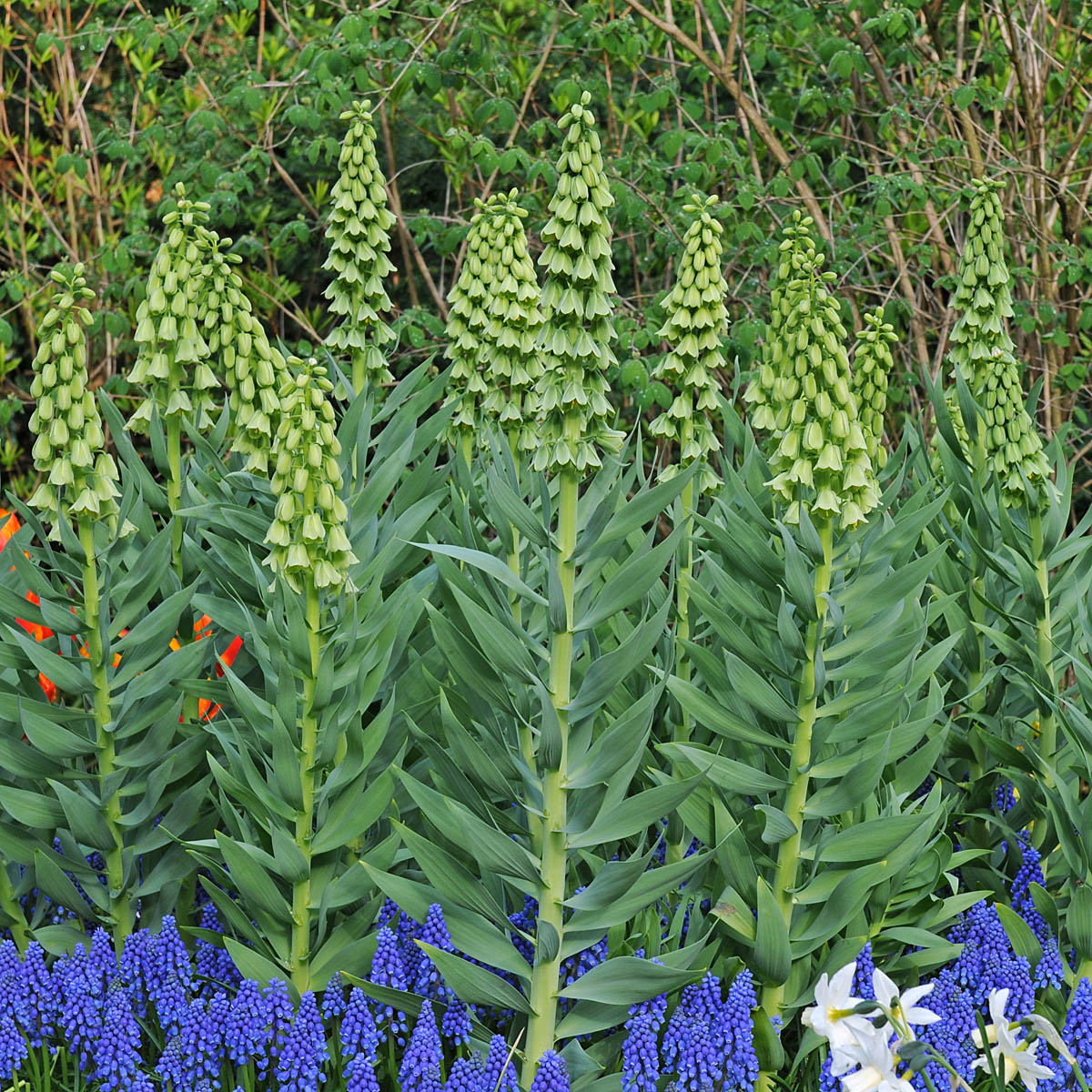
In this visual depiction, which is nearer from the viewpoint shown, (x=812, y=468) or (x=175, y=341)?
(x=812, y=468)

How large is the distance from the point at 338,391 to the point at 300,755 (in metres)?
0.89

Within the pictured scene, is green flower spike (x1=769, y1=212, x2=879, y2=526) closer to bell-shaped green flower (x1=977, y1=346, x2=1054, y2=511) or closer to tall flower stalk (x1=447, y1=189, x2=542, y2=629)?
tall flower stalk (x1=447, y1=189, x2=542, y2=629)

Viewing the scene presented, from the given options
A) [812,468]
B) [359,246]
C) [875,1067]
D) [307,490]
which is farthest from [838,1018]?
[359,246]

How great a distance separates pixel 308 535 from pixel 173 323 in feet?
2.48

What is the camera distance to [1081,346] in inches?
219

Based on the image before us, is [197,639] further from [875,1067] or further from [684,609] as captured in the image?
[875,1067]

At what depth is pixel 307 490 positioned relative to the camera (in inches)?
85.2

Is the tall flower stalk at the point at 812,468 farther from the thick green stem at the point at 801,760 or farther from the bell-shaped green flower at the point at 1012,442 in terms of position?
the bell-shaped green flower at the point at 1012,442

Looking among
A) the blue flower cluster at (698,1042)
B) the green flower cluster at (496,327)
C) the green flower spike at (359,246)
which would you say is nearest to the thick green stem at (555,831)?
the blue flower cluster at (698,1042)

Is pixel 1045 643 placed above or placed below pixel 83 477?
below

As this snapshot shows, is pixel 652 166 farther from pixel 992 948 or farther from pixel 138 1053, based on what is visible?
pixel 138 1053

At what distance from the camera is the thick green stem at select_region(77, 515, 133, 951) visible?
2428 mm

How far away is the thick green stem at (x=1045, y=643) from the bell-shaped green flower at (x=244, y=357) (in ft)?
5.06

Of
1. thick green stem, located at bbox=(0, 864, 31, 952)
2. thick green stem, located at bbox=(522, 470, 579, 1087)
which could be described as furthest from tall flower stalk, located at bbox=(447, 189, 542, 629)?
thick green stem, located at bbox=(0, 864, 31, 952)
